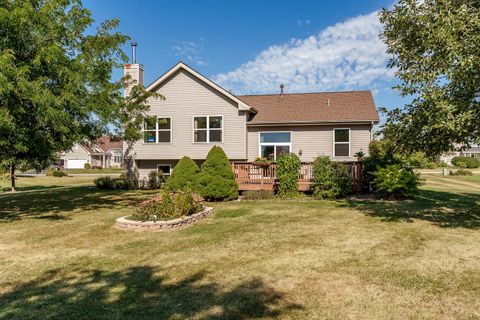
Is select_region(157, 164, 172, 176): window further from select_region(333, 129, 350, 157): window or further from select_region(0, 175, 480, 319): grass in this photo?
select_region(0, 175, 480, 319): grass

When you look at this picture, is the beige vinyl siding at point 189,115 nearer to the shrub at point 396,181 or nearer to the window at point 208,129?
the window at point 208,129

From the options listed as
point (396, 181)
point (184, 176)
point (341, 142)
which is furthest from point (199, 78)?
point (396, 181)

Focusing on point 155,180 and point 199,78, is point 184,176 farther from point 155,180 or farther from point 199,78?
Answer: point 199,78

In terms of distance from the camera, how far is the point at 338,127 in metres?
20.2

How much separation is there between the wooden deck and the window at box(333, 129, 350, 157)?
139 inches

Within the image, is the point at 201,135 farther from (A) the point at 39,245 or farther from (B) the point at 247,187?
(A) the point at 39,245

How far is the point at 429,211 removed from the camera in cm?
1234

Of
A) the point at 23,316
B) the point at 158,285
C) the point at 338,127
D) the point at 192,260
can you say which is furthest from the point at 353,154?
the point at 23,316

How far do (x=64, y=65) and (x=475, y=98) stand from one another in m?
12.5

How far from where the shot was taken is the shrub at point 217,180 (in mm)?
15797

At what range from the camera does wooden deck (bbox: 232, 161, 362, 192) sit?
16750 millimetres

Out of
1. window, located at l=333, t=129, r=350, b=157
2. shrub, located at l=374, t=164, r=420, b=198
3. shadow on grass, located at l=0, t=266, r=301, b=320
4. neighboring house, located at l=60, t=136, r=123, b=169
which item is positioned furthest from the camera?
neighboring house, located at l=60, t=136, r=123, b=169

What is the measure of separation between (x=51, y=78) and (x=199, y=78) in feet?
32.9

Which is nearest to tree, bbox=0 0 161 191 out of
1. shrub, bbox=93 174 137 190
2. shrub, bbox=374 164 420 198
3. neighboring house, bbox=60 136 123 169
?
shrub, bbox=93 174 137 190
